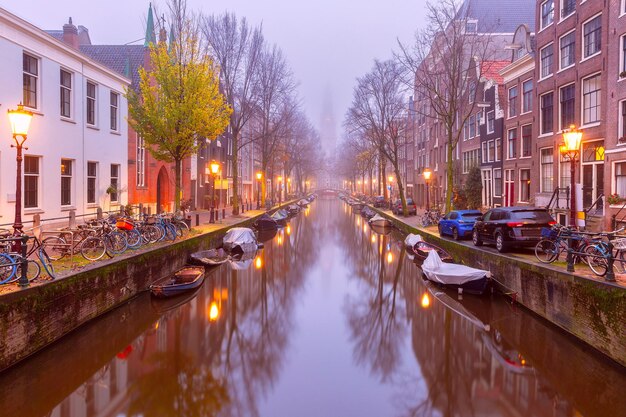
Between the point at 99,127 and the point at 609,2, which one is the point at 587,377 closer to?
the point at 609,2

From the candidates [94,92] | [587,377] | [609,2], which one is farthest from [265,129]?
[587,377]

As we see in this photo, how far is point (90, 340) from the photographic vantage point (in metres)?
10.7

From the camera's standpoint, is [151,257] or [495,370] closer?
[495,370]

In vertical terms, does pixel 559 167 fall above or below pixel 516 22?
below

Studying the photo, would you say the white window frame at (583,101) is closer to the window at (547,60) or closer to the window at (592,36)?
the window at (592,36)

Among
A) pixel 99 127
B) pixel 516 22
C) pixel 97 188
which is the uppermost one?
pixel 516 22

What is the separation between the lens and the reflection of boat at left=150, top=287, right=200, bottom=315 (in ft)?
45.0

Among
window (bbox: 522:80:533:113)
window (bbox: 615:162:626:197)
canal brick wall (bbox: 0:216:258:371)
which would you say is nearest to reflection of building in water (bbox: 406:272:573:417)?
canal brick wall (bbox: 0:216:258:371)

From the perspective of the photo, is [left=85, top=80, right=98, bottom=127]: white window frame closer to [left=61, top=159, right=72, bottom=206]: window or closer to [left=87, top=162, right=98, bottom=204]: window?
[left=87, top=162, right=98, bottom=204]: window

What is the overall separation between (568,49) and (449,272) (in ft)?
54.2

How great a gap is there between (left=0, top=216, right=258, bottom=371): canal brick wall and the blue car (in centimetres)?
1338

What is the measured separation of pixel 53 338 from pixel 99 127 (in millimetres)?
16166

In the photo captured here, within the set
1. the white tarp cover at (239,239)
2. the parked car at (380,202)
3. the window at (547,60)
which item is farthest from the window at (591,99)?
the parked car at (380,202)

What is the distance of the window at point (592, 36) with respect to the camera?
22492 millimetres
